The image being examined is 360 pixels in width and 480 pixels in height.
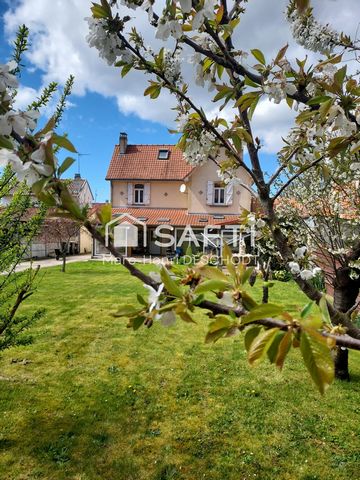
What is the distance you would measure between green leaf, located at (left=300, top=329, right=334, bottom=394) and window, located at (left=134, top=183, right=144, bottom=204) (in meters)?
25.6

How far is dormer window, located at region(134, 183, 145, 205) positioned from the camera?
84.7ft

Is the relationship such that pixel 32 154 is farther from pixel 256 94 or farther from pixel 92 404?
pixel 92 404

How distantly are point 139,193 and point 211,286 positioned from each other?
83.8 ft

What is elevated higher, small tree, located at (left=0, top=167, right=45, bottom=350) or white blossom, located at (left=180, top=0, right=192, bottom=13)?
white blossom, located at (left=180, top=0, right=192, bottom=13)

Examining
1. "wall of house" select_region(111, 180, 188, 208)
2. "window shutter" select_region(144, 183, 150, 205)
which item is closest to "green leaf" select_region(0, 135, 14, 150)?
"wall of house" select_region(111, 180, 188, 208)

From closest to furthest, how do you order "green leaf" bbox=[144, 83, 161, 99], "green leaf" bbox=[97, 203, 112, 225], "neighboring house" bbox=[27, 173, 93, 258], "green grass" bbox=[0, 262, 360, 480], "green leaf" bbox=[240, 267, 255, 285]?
"green leaf" bbox=[97, 203, 112, 225] < "green leaf" bbox=[240, 267, 255, 285] < "green leaf" bbox=[144, 83, 161, 99] < "green grass" bbox=[0, 262, 360, 480] < "neighboring house" bbox=[27, 173, 93, 258]

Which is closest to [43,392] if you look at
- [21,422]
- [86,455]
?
[21,422]

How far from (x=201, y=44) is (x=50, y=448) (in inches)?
170

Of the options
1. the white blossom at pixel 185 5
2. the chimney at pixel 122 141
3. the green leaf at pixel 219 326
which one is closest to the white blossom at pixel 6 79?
the white blossom at pixel 185 5

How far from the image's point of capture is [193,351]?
7.04m

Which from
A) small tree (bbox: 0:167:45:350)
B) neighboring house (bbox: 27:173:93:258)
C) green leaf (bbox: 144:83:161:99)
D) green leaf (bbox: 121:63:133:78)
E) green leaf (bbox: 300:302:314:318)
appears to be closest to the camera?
green leaf (bbox: 300:302:314:318)

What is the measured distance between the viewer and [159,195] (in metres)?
25.9

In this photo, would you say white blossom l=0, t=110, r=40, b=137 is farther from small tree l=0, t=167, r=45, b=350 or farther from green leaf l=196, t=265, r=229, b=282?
small tree l=0, t=167, r=45, b=350

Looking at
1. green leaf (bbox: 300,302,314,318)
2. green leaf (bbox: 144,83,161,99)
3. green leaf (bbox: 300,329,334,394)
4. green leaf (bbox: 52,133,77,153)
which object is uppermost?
green leaf (bbox: 144,83,161,99)
